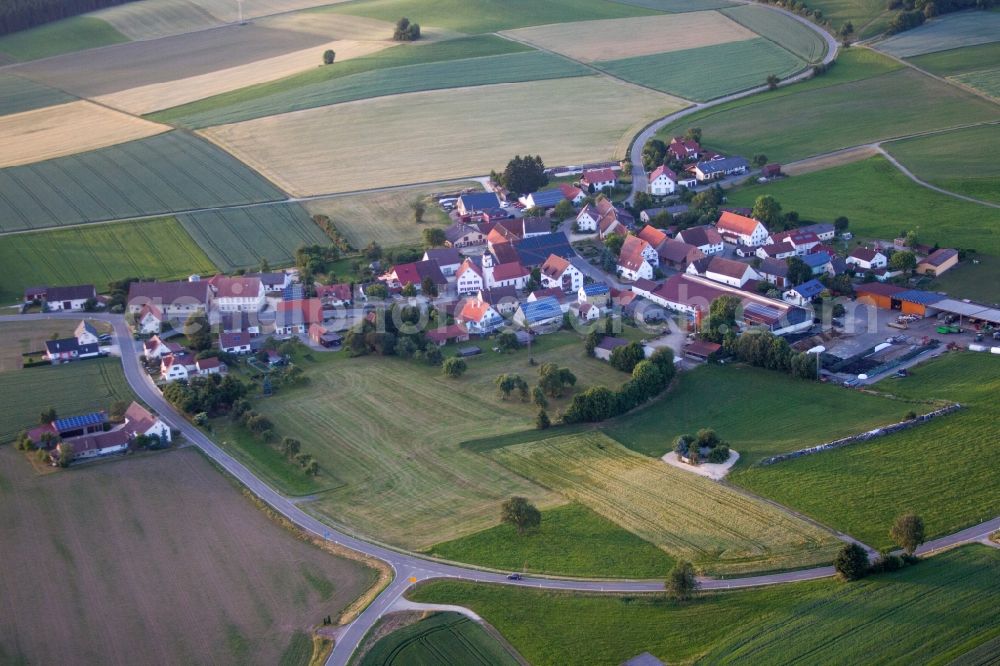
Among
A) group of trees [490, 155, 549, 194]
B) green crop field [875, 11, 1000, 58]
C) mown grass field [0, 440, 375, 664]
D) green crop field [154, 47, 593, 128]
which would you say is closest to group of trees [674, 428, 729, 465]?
mown grass field [0, 440, 375, 664]

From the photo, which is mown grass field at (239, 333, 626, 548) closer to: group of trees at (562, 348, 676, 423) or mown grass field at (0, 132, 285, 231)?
group of trees at (562, 348, 676, 423)

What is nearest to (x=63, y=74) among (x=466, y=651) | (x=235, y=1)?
(x=235, y=1)

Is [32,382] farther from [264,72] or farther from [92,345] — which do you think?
[264,72]

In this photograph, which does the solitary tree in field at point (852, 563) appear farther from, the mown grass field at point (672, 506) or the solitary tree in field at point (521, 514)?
the solitary tree in field at point (521, 514)

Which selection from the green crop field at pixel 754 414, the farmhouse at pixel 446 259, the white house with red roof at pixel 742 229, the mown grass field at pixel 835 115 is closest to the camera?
the green crop field at pixel 754 414

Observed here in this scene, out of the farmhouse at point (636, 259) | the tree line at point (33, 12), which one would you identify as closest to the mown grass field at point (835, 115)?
the farmhouse at point (636, 259)

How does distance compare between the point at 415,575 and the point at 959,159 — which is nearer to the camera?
the point at 415,575

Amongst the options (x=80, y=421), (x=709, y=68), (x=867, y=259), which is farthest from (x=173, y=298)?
(x=709, y=68)

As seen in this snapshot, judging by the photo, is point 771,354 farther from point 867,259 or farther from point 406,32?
point 406,32
